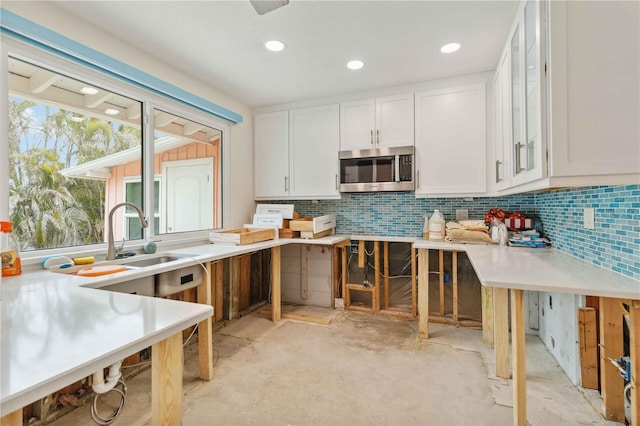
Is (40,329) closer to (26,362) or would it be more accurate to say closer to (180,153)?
(26,362)

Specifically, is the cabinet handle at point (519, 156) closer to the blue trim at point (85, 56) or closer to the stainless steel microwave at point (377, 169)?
the stainless steel microwave at point (377, 169)

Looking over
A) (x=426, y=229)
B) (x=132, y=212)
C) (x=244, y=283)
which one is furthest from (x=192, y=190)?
(x=426, y=229)

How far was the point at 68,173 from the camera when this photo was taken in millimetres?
1911

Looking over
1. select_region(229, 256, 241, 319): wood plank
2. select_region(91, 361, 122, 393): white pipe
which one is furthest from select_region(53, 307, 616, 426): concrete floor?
select_region(91, 361, 122, 393): white pipe

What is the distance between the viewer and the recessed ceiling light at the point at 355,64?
244cm

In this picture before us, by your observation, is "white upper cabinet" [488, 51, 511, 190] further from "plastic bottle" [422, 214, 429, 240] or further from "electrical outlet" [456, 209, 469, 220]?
"plastic bottle" [422, 214, 429, 240]

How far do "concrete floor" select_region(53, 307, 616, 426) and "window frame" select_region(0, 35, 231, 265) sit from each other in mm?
926

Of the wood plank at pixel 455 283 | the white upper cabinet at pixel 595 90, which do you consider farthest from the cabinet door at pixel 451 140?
the white upper cabinet at pixel 595 90

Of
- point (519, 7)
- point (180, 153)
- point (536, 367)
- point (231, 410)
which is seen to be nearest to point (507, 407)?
point (536, 367)

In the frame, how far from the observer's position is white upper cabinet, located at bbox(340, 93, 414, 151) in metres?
2.89

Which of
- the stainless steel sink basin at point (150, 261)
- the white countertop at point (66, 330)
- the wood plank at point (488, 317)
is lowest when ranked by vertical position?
the wood plank at point (488, 317)

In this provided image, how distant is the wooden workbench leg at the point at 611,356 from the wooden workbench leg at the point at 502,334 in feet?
1.55

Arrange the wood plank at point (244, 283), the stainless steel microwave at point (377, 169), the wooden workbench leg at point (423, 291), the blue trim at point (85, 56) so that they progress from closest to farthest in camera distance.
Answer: the blue trim at point (85, 56) → the wooden workbench leg at point (423, 291) → the stainless steel microwave at point (377, 169) → the wood plank at point (244, 283)

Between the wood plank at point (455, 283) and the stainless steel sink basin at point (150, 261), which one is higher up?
the stainless steel sink basin at point (150, 261)
